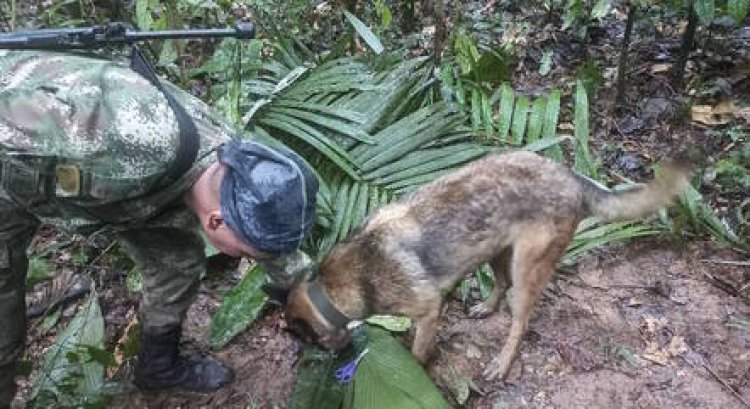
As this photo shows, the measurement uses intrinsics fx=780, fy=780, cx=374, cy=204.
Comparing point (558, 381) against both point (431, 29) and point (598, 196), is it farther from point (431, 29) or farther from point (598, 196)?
point (431, 29)

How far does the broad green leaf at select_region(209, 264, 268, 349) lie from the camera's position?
429 centimetres

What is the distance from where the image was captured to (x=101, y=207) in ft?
9.64

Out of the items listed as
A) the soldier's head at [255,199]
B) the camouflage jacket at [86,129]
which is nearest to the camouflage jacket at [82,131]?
the camouflage jacket at [86,129]

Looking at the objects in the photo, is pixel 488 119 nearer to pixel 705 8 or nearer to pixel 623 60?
pixel 623 60

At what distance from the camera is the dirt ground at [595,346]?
3986mm

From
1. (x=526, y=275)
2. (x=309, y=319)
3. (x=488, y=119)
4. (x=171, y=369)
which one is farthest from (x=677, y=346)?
(x=171, y=369)

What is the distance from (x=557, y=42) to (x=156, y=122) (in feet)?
17.5

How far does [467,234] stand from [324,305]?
2.67 ft

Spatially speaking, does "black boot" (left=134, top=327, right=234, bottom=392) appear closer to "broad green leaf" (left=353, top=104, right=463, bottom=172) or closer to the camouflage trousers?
the camouflage trousers

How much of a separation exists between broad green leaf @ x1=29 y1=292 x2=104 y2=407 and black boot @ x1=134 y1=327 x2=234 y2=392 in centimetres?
23

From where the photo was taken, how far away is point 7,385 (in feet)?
11.9

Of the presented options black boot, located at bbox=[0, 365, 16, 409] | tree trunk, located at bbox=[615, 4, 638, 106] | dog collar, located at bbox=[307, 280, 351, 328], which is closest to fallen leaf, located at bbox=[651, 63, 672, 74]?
tree trunk, located at bbox=[615, 4, 638, 106]

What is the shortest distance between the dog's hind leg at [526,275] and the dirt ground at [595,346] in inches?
4.3

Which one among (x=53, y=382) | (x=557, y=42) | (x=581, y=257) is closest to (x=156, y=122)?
(x=53, y=382)
